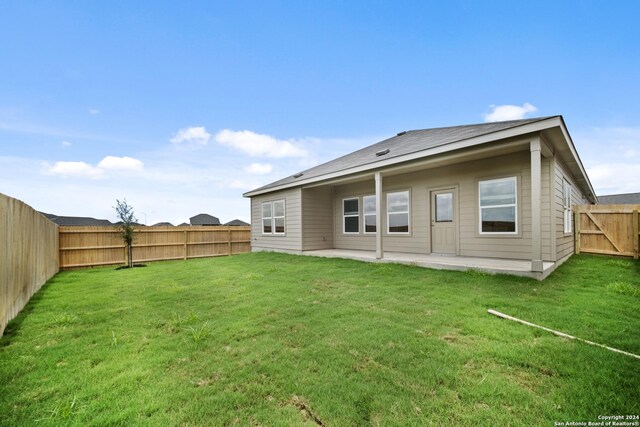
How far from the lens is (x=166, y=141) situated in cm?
1638

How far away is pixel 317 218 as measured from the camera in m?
11.3

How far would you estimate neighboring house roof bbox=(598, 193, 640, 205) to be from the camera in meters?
22.3

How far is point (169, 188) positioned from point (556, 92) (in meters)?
23.9

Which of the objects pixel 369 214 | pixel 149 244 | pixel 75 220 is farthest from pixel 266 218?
pixel 75 220

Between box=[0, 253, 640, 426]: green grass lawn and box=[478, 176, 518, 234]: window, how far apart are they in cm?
228

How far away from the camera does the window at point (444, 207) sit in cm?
815

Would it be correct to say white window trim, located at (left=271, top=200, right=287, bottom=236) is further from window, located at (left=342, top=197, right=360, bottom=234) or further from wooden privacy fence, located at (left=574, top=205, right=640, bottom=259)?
wooden privacy fence, located at (left=574, top=205, right=640, bottom=259)

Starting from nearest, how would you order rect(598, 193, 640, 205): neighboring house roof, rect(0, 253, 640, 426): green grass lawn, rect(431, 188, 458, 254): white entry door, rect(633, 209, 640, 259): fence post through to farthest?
rect(0, 253, 640, 426): green grass lawn, rect(633, 209, 640, 259): fence post, rect(431, 188, 458, 254): white entry door, rect(598, 193, 640, 205): neighboring house roof

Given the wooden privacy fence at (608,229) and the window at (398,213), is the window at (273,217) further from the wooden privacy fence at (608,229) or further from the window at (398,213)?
the wooden privacy fence at (608,229)

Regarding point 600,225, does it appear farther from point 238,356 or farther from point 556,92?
point 238,356

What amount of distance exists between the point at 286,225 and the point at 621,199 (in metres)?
28.3

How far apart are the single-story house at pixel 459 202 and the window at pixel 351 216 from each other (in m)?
0.04

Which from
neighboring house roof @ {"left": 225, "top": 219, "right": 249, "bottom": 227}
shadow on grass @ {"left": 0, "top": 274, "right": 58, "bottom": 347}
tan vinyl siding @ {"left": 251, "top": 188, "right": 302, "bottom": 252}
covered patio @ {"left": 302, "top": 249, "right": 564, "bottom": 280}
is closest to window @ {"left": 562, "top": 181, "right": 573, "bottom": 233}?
covered patio @ {"left": 302, "top": 249, "right": 564, "bottom": 280}

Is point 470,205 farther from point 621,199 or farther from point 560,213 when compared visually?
point 621,199
